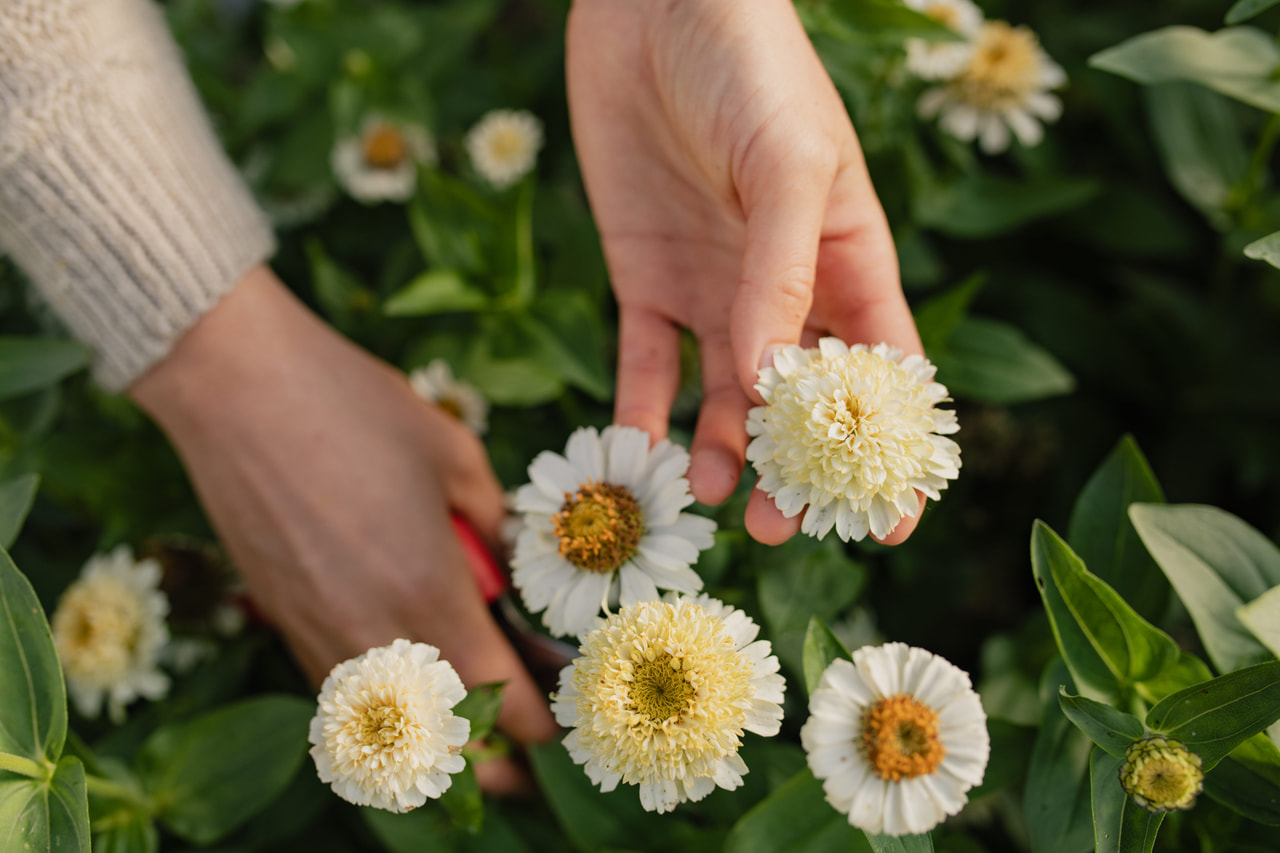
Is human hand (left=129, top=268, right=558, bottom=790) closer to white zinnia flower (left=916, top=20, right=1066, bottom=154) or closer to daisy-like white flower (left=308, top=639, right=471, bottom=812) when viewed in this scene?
daisy-like white flower (left=308, top=639, right=471, bottom=812)

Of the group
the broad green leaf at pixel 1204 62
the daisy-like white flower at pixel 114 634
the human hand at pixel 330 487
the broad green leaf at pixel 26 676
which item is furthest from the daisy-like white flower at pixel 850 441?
the daisy-like white flower at pixel 114 634

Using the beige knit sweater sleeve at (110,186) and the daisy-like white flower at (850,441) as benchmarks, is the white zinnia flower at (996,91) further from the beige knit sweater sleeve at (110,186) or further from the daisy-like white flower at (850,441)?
the beige knit sweater sleeve at (110,186)

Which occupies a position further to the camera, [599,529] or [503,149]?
[503,149]

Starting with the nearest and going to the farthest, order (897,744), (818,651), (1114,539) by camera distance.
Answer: (897,744) < (818,651) < (1114,539)

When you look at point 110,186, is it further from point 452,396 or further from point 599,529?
point 599,529

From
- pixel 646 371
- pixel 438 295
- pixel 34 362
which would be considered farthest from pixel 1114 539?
pixel 34 362

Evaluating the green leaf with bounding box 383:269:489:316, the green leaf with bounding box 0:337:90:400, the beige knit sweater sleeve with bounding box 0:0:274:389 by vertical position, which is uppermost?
the beige knit sweater sleeve with bounding box 0:0:274:389

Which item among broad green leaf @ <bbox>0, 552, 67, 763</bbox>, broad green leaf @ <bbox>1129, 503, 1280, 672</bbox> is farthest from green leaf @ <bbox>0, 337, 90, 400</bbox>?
broad green leaf @ <bbox>1129, 503, 1280, 672</bbox>

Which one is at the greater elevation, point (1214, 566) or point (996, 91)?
point (996, 91)
